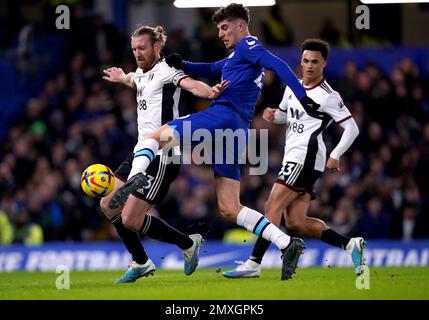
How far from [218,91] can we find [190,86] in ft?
1.12

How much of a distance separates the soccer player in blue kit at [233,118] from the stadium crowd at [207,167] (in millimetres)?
6278

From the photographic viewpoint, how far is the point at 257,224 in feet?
33.8

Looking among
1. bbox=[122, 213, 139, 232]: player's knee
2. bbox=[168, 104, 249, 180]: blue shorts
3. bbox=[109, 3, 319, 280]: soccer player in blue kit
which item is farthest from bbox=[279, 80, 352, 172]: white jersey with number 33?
bbox=[122, 213, 139, 232]: player's knee

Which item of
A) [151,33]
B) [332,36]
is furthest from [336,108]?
[332,36]

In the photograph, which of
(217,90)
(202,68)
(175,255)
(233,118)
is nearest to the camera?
(217,90)

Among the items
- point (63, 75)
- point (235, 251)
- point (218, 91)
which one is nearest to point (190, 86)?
point (218, 91)

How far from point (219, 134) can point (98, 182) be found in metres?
1.21

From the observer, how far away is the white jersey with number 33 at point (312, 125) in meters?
11.1

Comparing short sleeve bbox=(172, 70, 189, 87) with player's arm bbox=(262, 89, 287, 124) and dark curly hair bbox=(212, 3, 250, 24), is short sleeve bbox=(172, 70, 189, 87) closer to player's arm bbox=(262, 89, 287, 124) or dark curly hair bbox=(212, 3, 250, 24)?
dark curly hair bbox=(212, 3, 250, 24)

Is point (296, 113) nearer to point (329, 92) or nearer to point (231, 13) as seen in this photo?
point (329, 92)

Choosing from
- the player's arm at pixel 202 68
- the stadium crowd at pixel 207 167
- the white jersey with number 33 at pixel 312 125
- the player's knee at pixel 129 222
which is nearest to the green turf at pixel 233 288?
the player's knee at pixel 129 222

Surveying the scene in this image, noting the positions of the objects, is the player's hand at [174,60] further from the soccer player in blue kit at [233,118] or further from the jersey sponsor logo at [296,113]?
the jersey sponsor logo at [296,113]
